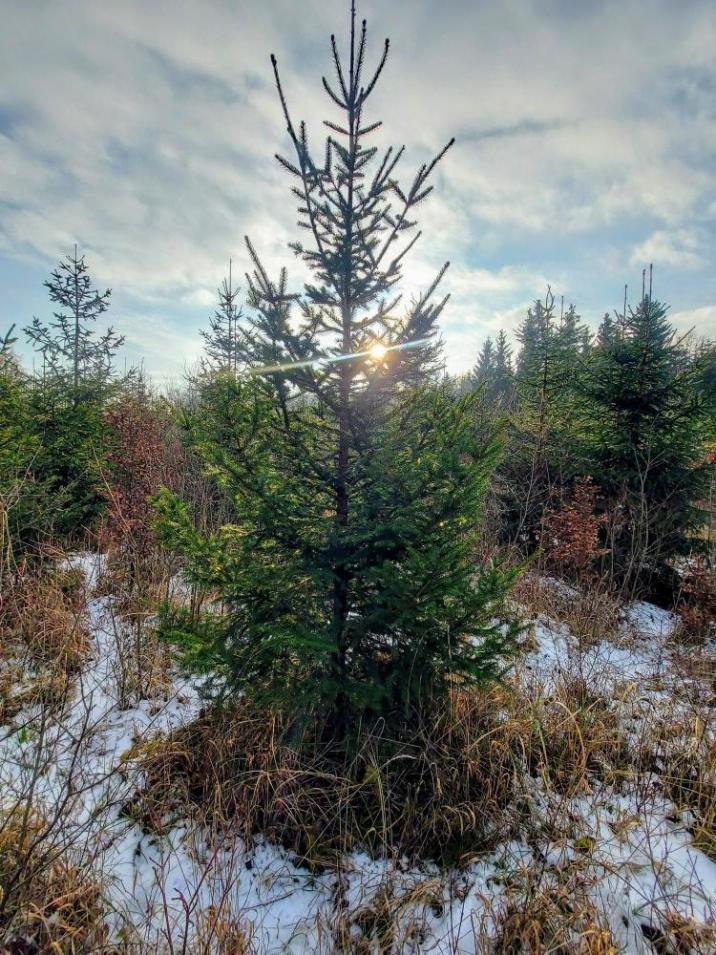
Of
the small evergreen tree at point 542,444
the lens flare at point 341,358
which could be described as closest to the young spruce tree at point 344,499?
the lens flare at point 341,358

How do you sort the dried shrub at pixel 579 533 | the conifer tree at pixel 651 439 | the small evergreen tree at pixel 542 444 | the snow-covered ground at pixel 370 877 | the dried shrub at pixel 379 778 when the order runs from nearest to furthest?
1. the snow-covered ground at pixel 370 877
2. the dried shrub at pixel 379 778
3. the dried shrub at pixel 579 533
4. the conifer tree at pixel 651 439
5. the small evergreen tree at pixel 542 444

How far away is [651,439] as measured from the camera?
5688 mm

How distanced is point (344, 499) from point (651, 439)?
515 centimetres

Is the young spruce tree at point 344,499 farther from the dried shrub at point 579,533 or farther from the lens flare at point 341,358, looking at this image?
the dried shrub at point 579,533

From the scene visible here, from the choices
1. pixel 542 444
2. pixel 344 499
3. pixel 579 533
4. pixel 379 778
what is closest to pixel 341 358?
pixel 344 499

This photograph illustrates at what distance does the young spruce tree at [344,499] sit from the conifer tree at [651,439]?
422cm

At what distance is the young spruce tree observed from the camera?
2359 mm

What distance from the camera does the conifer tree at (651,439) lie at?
563cm

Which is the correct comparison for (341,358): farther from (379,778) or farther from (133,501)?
(133,501)

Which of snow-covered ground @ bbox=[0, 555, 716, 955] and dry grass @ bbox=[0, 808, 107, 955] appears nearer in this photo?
dry grass @ bbox=[0, 808, 107, 955]

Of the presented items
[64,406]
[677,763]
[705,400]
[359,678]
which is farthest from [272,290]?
[705,400]

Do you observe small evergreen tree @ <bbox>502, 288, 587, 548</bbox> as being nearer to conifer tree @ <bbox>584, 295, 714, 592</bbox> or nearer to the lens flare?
conifer tree @ <bbox>584, 295, 714, 592</bbox>

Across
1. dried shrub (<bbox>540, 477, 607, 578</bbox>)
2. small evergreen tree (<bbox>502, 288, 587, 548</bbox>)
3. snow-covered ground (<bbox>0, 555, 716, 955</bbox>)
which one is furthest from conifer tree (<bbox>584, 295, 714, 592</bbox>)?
snow-covered ground (<bbox>0, 555, 716, 955</bbox>)

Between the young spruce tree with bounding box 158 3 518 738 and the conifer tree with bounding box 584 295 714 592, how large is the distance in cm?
422
